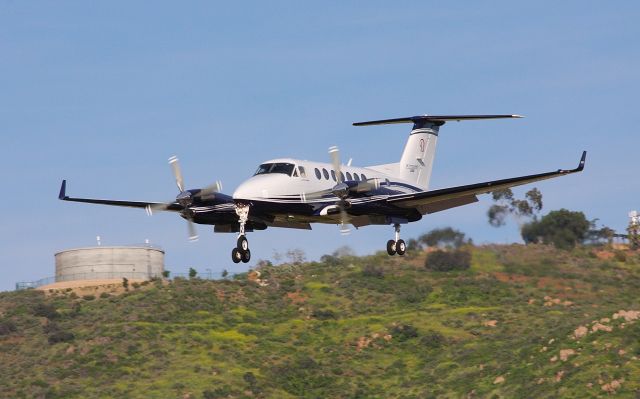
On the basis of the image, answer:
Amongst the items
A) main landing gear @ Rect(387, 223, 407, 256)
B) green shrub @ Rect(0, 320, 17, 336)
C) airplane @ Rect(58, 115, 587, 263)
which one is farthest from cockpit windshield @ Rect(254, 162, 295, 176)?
green shrub @ Rect(0, 320, 17, 336)

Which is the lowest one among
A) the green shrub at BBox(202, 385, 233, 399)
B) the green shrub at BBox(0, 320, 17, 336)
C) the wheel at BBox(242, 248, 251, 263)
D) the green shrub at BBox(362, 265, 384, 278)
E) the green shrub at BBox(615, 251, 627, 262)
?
the green shrub at BBox(202, 385, 233, 399)

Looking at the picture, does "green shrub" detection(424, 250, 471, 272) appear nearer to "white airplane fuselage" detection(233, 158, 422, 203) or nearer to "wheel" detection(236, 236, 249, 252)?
"white airplane fuselage" detection(233, 158, 422, 203)

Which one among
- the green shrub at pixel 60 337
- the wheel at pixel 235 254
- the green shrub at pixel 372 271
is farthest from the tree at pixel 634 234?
the wheel at pixel 235 254

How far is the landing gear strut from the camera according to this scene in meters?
43.2

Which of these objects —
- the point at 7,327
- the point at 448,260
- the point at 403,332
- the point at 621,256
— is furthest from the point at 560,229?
the point at 7,327

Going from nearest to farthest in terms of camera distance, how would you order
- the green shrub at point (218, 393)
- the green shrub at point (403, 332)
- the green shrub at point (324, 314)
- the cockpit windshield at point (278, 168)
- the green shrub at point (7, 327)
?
the cockpit windshield at point (278, 168) < the green shrub at point (218, 393) < the green shrub at point (403, 332) < the green shrub at point (7, 327) < the green shrub at point (324, 314)

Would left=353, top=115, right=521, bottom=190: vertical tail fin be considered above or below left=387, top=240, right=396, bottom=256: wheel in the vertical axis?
above

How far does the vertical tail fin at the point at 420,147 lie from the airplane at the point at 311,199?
349 cm

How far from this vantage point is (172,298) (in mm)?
105562

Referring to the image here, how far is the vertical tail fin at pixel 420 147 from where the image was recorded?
52703mm

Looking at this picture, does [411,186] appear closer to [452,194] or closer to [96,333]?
[452,194]

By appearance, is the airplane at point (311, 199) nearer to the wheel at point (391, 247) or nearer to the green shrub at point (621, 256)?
the wheel at point (391, 247)

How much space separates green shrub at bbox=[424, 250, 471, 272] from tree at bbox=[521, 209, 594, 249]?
8133 mm

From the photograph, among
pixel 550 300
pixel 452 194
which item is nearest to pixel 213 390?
pixel 550 300
